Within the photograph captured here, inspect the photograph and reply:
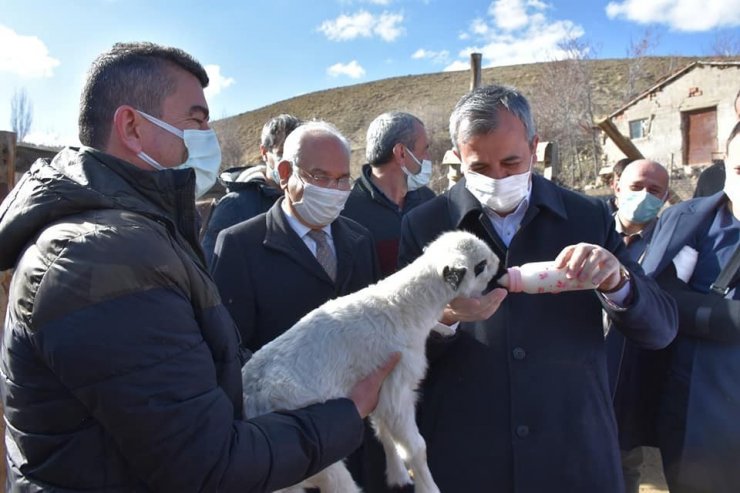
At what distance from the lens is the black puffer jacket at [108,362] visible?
1.49 meters

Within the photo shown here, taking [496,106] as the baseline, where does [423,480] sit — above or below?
below

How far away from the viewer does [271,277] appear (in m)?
3.57

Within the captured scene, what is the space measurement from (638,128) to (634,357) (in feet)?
131

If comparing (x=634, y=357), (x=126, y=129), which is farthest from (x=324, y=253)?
(x=634, y=357)

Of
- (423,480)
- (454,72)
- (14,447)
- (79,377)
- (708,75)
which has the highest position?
(454,72)

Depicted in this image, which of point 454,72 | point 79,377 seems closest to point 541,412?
point 79,377

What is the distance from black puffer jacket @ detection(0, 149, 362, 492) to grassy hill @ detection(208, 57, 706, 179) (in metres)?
47.5

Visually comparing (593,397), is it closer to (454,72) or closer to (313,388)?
(313,388)

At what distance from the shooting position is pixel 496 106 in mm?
2824

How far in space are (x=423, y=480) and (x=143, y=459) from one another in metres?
1.63

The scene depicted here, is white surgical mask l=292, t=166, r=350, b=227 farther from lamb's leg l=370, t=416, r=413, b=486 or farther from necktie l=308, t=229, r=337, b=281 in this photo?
lamb's leg l=370, t=416, r=413, b=486

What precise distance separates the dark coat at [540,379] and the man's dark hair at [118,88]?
6.14ft

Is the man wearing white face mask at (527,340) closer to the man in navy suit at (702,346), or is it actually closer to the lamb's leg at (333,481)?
the lamb's leg at (333,481)

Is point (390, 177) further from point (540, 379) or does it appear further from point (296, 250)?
point (540, 379)
